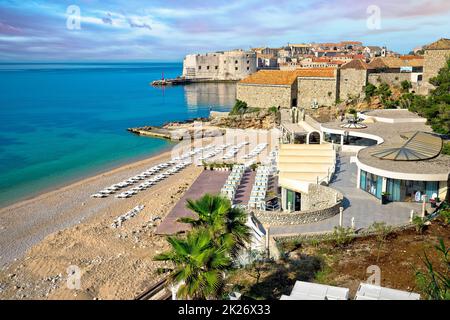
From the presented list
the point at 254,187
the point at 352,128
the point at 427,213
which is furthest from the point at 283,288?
the point at 352,128

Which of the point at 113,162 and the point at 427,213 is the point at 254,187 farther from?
the point at 113,162

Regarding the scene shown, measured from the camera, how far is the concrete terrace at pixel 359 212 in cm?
1331

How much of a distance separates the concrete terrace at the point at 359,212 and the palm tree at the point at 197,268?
6.39 m

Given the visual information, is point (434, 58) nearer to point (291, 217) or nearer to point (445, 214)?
point (445, 214)

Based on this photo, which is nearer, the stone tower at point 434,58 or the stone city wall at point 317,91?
the stone tower at point 434,58

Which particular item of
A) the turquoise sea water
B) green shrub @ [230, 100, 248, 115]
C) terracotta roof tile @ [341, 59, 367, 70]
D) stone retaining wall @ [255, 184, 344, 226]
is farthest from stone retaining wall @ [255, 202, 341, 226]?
green shrub @ [230, 100, 248, 115]

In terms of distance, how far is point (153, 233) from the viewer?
17297 millimetres

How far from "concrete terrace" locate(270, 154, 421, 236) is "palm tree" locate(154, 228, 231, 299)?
6.39 m

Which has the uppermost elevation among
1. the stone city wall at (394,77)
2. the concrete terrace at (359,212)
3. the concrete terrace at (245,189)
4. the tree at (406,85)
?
the stone city wall at (394,77)

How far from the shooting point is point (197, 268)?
21.9ft

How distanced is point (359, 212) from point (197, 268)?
9292mm

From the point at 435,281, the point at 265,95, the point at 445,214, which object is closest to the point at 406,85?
the point at 265,95

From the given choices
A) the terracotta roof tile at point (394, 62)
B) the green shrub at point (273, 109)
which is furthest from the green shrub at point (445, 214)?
the green shrub at point (273, 109)

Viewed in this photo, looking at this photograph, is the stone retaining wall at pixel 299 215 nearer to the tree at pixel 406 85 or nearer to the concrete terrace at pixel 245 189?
Answer: the concrete terrace at pixel 245 189
